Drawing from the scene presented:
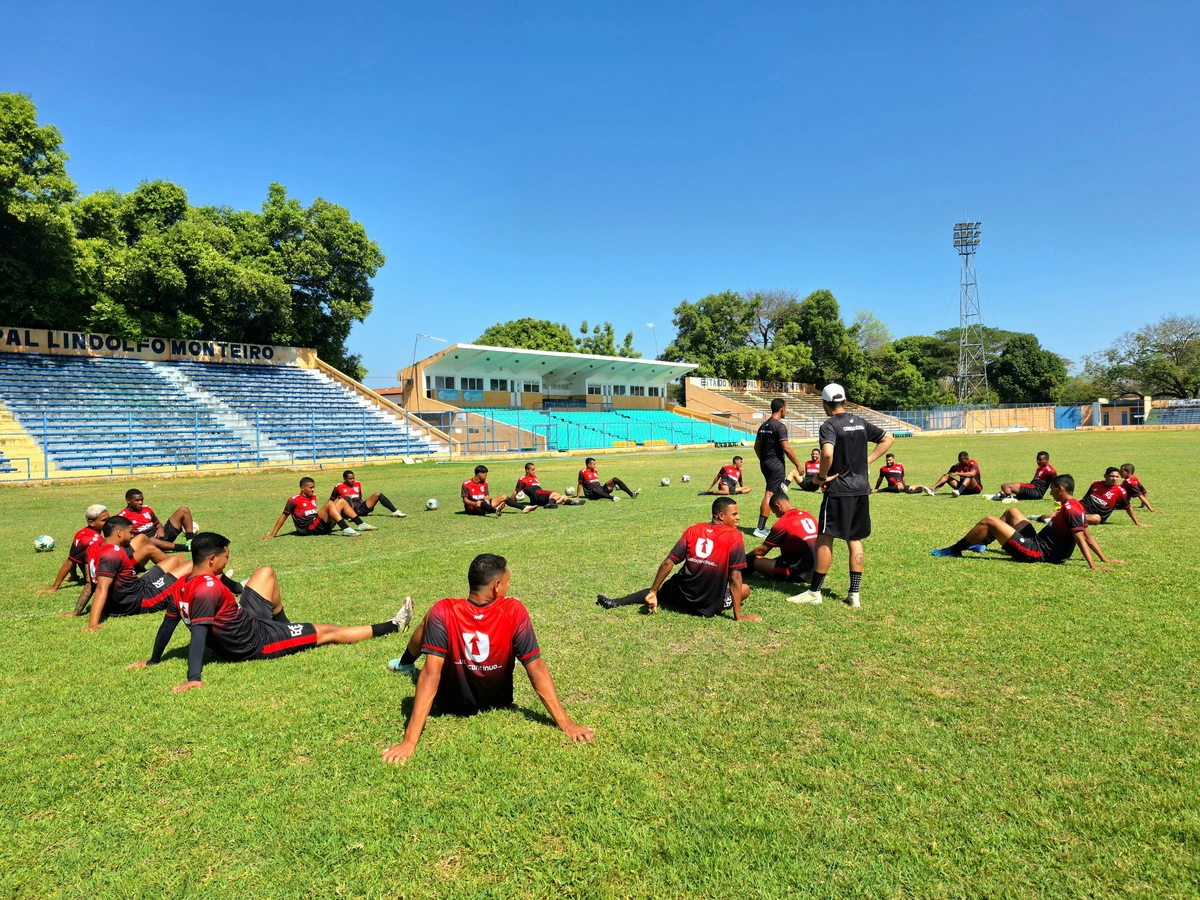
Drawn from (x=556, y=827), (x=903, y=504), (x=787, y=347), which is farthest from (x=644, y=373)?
(x=556, y=827)

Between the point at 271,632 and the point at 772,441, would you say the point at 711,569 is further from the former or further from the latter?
the point at 772,441

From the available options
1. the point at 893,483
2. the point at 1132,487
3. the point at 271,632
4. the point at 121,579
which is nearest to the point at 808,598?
the point at 271,632

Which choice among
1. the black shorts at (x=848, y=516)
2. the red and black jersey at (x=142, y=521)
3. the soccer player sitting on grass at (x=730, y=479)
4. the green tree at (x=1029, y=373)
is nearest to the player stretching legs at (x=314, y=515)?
the red and black jersey at (x=142, y=521)

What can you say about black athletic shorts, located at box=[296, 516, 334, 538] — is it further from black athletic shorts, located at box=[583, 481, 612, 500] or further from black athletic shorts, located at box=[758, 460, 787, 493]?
black athletic shorts, located at box=[758, 460, 787, 493]

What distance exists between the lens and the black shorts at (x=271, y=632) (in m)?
5.79

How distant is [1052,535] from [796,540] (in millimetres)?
3648

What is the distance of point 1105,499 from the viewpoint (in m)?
11.8

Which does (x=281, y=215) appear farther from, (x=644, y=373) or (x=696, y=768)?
(x=696, y=768)

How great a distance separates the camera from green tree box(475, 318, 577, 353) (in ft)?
232

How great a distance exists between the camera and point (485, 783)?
375 centimetres

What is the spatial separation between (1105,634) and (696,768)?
4.35 m

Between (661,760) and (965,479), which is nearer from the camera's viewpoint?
(661,760)

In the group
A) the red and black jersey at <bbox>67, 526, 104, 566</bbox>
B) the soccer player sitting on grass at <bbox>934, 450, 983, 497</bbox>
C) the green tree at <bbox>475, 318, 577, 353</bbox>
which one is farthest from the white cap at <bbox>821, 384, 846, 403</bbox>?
the green tree at <bbox>475, 318, 577, 353</bbox>

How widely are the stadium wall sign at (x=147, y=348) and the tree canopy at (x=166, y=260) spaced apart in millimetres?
670
